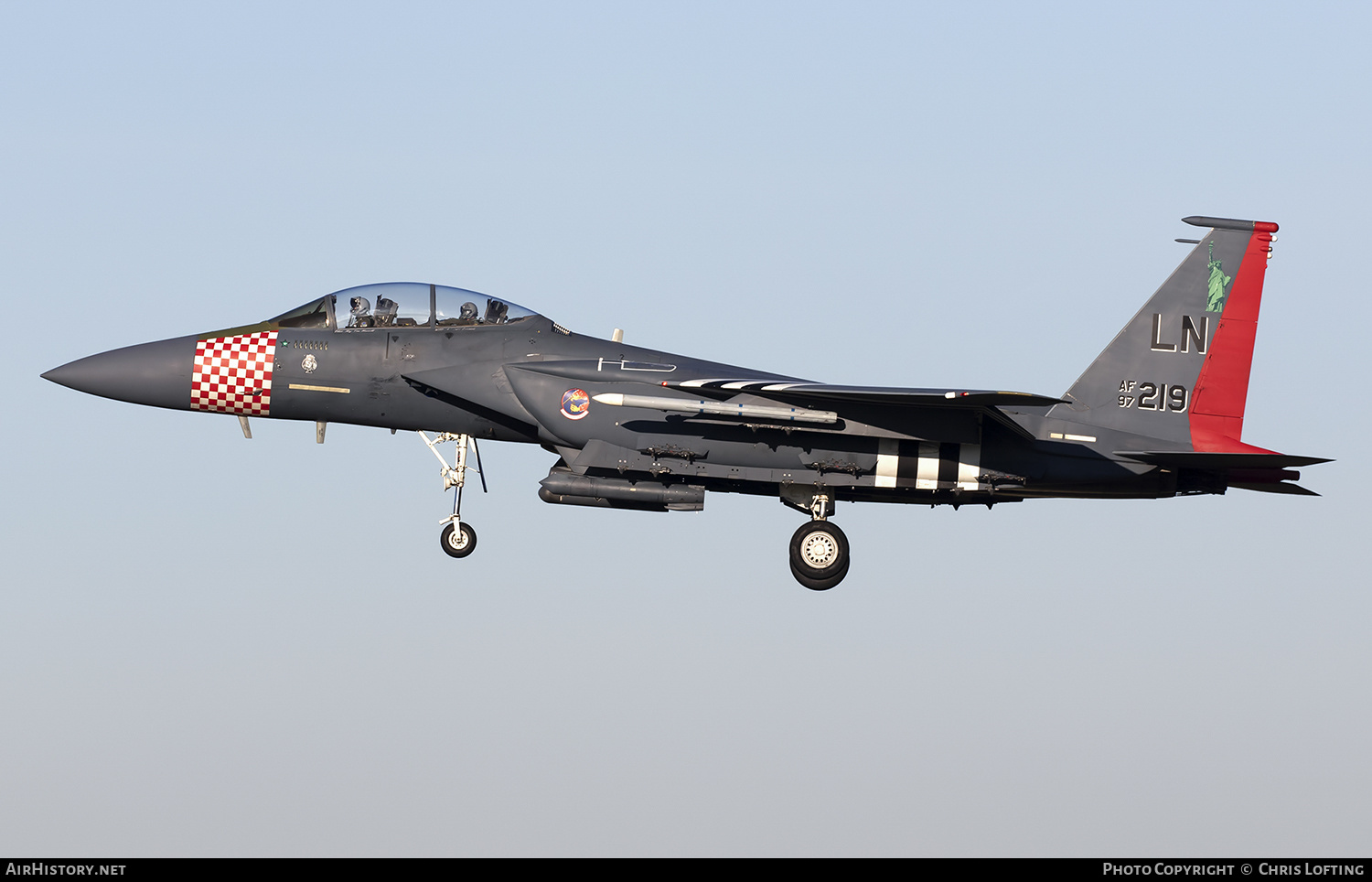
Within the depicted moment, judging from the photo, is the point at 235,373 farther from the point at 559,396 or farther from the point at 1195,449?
the point at 1195,449

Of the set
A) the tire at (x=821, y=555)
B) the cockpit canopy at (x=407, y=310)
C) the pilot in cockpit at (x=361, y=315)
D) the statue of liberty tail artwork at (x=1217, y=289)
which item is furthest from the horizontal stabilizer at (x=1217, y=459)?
the pilot in cockpit at (x=361, y=315)

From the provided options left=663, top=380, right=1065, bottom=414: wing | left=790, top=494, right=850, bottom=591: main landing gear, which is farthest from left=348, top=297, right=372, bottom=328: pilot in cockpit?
left=790, top=494, right=850, bottom=591: main landing gear

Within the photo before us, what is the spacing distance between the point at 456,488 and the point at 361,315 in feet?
8.77

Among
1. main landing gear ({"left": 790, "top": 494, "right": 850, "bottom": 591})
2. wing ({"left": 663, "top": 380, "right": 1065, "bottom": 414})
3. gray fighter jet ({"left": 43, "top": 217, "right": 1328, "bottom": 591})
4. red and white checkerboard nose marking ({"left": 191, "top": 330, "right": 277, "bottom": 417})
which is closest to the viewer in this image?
wing ({"left": 663, "top": 380, "right": 1065, "bottom": 414})

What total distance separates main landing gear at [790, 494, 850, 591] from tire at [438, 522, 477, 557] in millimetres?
4289

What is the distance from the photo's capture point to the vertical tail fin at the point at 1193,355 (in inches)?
798

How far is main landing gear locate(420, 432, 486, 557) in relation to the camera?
66.9 feet

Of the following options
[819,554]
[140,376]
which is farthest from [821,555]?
[140,376]

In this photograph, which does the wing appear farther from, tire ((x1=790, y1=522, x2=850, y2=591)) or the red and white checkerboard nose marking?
the red and white checkerboard nose marking

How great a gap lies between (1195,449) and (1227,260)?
8.73 feet

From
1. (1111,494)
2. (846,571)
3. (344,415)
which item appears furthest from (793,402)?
(344,415)

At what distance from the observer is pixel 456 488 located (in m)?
20.6

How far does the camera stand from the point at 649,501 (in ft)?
64.0

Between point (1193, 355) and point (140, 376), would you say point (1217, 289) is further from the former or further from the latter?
point (140, 376)
